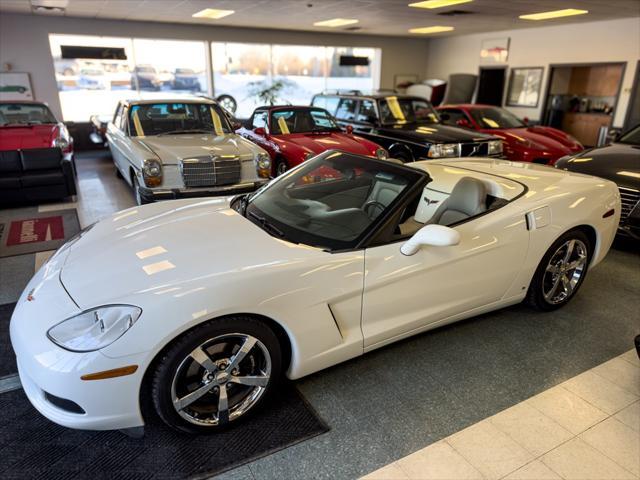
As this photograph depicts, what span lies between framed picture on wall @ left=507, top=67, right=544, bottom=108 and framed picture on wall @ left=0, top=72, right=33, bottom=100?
44.3ft

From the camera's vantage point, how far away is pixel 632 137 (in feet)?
19.9

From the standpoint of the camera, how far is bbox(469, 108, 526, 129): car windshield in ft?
30.1

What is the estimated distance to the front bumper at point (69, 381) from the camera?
73.9 inches

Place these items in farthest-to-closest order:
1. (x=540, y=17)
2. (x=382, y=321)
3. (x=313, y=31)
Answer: (x=313, y=31) < (x=540, y=17) < (x=382, y=321)

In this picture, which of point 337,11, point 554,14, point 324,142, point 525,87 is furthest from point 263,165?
point 525,87

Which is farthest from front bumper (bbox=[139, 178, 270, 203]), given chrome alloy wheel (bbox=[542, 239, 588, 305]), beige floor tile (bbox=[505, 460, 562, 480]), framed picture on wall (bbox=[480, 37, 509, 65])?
framed picture on wall (bbox=[480, 37, 509, 65])

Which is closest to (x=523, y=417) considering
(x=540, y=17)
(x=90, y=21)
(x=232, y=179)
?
(x=232, y=179)

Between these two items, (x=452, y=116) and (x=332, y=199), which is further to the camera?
(x=452, y=116)

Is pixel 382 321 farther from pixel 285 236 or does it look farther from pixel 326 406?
pixel 285 236

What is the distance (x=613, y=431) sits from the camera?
2381 millimetres

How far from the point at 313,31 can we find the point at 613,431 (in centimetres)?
1403

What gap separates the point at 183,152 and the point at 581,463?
5113mm

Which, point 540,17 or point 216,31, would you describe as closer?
point 540,17

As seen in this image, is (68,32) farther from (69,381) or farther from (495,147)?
(69,381)
